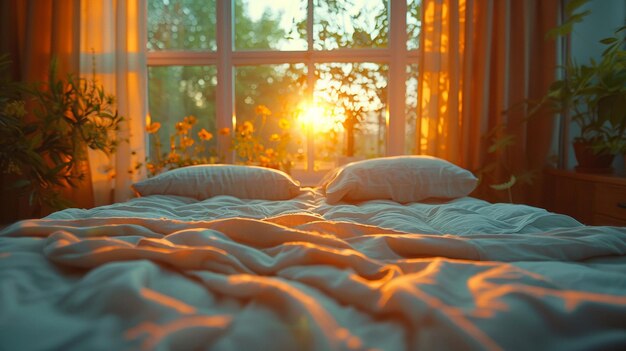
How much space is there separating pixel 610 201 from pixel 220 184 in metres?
2.08

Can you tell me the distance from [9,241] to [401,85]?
2.68 meters

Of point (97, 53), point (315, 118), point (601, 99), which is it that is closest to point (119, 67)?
point (97, 53)

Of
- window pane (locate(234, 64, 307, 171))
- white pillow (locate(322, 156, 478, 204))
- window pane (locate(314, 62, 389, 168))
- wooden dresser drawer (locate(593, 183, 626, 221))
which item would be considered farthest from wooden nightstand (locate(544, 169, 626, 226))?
window pane (locate(234, 64, 307, 171))

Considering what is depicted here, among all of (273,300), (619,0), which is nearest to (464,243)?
(273,300)

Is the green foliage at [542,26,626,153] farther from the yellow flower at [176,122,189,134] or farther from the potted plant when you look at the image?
the yellow flower at [176,122,189,134]

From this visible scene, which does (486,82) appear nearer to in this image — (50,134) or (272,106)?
(272,106)

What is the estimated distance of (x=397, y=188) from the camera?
1862 mm

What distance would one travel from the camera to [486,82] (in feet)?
9.00

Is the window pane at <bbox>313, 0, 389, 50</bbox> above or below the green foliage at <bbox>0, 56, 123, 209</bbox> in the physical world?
above

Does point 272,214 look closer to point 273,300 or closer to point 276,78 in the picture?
point 273,300

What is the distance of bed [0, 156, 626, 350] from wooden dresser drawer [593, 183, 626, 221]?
135 cm

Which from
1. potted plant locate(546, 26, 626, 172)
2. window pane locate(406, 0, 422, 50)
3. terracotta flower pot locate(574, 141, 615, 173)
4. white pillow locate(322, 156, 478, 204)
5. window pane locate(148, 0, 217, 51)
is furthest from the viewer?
window pane locate(148, 0, 217, 51)

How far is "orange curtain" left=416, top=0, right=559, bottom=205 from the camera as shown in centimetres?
274

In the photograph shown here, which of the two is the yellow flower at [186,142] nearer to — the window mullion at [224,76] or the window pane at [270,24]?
the window mullion at [224,76]
